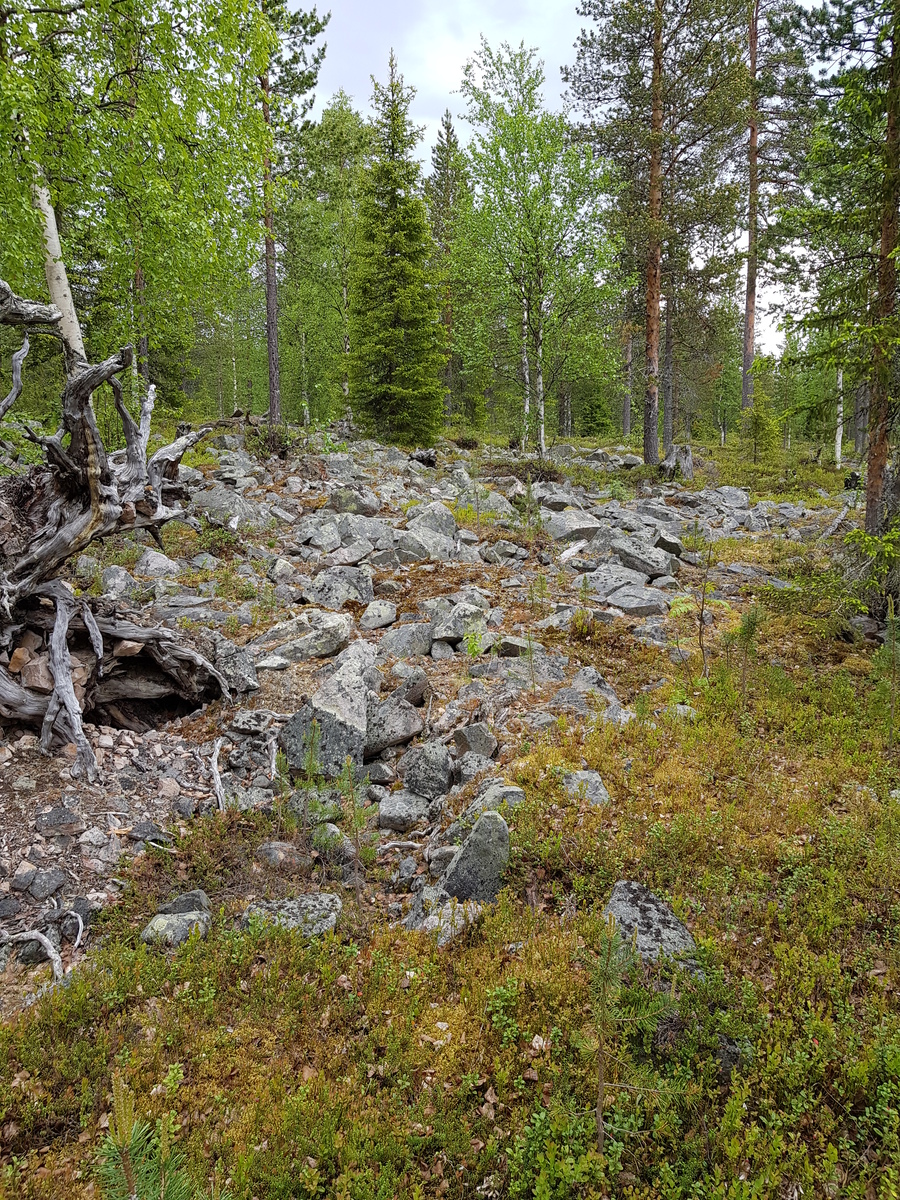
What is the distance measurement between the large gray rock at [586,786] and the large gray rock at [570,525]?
25.5 feet

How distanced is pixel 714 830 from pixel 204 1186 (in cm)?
393

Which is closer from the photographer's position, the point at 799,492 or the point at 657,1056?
the point at 657,1056

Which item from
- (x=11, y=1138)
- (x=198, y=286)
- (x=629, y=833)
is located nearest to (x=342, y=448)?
(x=198, y=286)

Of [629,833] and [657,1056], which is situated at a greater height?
[629,833]

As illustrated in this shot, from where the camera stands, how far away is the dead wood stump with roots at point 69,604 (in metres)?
5.64

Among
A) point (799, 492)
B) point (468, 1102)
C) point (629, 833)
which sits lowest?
point (468, 1102)

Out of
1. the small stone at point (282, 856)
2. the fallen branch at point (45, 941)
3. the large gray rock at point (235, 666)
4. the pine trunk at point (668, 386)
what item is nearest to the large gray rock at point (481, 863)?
the small stone at point (282, 856)

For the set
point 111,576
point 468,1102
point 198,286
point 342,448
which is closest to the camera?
point 468,1102

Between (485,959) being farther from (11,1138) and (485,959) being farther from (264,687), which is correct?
(264,687)

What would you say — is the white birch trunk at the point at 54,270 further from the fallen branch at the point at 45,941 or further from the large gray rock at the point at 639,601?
the large gray rock at the point at 639,601

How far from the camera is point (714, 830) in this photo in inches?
189

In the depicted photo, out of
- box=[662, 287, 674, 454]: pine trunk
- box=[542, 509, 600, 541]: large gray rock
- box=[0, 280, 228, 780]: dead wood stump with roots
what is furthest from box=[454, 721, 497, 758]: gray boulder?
box=[662, 287, 674, 454]: pine trunk

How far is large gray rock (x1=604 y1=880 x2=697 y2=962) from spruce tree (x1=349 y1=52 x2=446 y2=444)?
18.4 meters

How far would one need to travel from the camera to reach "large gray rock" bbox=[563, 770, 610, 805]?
17.2 ft
